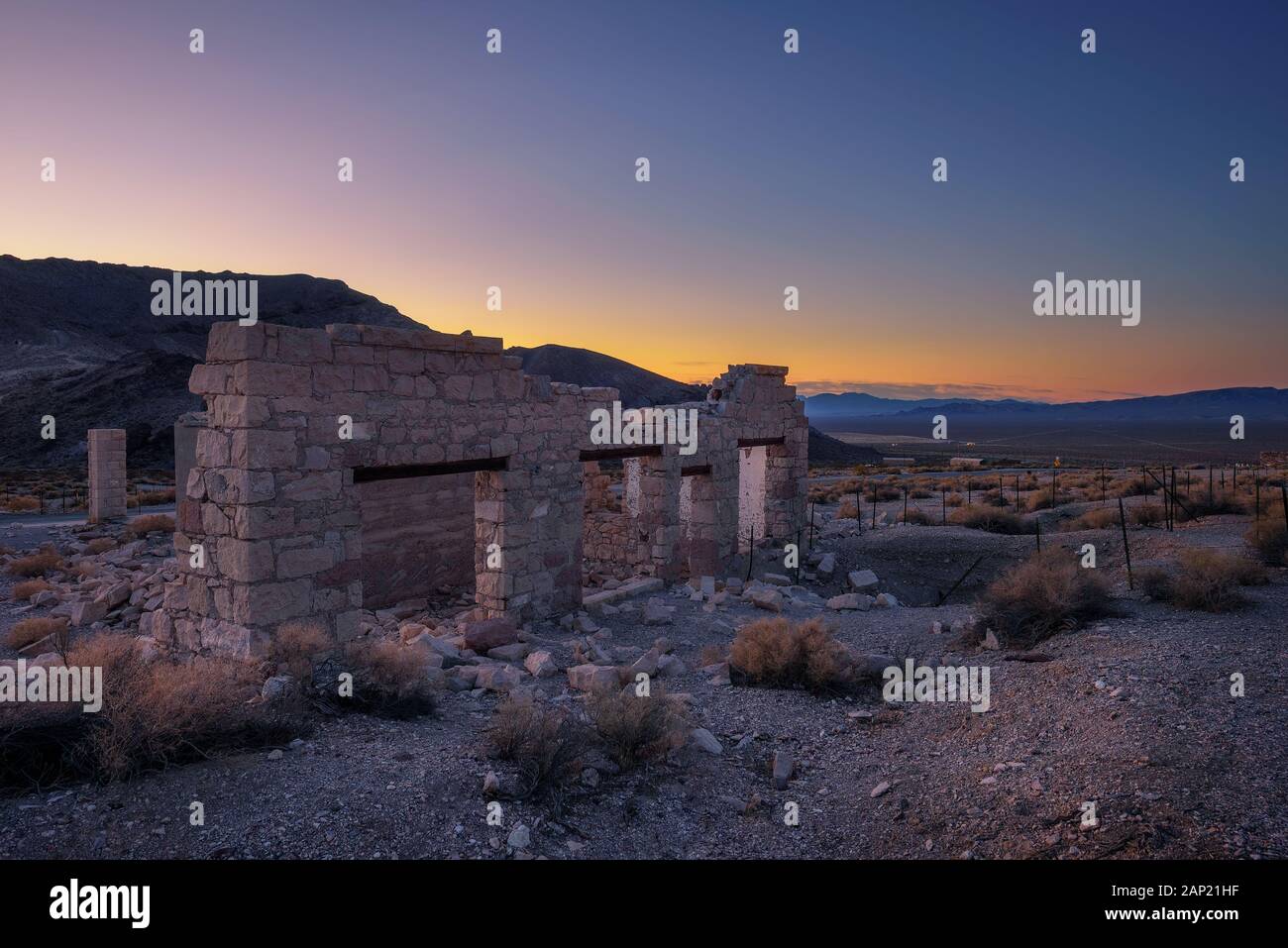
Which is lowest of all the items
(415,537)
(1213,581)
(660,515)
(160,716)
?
(160,716)

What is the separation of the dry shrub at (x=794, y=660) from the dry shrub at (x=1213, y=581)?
3.65 m

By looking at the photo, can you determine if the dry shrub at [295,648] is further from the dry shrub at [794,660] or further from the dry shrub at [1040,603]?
the dry shrub at [1040,603]

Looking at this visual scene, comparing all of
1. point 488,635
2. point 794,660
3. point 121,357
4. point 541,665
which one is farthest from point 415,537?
point 121,357

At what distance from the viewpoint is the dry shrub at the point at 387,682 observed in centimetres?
630

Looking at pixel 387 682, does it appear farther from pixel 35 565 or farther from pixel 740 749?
pixel 35 565

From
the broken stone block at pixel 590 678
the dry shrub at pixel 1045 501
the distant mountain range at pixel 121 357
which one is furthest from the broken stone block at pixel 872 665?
the distant mountain range at pixel 121 357

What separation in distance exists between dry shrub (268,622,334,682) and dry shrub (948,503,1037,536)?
47.6 feet

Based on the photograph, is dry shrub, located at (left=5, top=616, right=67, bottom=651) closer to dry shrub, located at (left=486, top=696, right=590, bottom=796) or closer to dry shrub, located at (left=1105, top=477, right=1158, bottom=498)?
dry shrub, located at (left=486, top=696, right=590, bottom=796)

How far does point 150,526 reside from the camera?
1623cm

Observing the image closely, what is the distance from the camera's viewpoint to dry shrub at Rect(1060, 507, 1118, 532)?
15.9m

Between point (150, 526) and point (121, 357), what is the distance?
51.9 meters

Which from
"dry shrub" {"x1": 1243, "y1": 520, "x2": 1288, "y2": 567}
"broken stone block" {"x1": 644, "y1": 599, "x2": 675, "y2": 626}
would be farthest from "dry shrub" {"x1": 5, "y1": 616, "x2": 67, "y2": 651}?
"dry shrub" {"x1": 1243, "y1": 520, "x2": 1288, "y2": 567}
